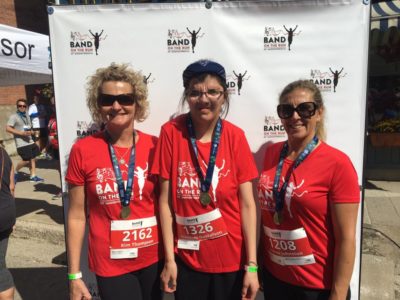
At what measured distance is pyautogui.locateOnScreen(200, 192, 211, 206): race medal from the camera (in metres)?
1.98

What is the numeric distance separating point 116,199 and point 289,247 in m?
1.01

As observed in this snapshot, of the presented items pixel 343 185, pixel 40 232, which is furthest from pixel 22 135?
pixel 343 185

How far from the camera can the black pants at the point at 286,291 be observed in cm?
187

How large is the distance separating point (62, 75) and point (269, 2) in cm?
163

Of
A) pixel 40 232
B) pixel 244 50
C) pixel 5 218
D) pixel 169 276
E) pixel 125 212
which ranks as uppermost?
pixel 244 50

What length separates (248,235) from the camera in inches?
78.9

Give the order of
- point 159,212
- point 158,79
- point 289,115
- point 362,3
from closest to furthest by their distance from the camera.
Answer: point 289,115 < point 159,212 < point 362,3 < point 158,79

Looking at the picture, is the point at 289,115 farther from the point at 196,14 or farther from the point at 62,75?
the point at 62,75

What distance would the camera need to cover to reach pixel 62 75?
106 inches

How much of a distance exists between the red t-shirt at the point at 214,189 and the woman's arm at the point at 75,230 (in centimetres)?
48

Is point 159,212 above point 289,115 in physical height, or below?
below

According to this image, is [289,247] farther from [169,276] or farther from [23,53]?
[23,53]

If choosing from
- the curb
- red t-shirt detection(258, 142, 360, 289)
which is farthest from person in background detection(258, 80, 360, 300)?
the curb

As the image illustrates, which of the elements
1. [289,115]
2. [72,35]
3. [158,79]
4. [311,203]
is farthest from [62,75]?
[311,203]
